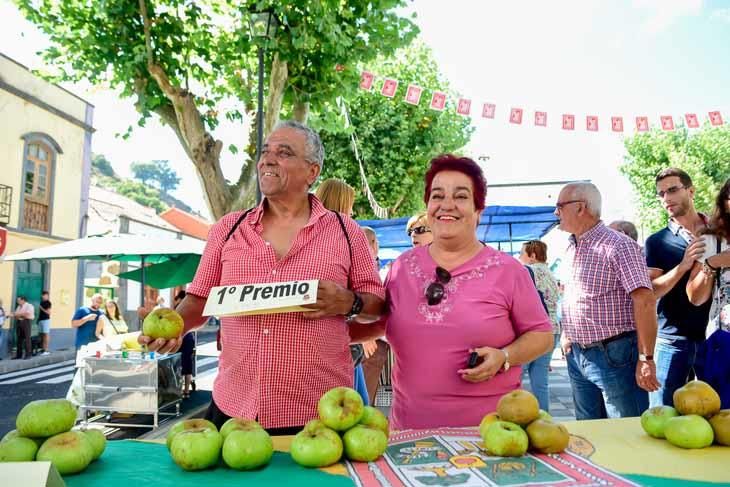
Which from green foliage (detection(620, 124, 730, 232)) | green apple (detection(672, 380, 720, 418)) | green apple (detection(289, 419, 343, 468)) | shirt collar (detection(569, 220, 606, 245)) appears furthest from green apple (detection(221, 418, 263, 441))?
green foliage (detection(620, 124, 730, 232))

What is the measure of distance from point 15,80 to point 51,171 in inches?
135

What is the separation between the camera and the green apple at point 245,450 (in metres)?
1.48

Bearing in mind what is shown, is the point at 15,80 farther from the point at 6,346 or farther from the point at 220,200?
the point at 220,200

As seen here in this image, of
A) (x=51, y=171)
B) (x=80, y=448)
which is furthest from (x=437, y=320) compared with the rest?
(x=51, y=171)

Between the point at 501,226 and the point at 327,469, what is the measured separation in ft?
37.2

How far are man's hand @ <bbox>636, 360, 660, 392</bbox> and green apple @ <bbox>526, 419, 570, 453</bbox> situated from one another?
193cm

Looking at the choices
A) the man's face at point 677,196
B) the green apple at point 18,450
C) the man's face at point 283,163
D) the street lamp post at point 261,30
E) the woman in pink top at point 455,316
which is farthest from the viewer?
the street lamp post at point 261,30

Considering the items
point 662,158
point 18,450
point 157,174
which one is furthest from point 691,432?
point 157,174

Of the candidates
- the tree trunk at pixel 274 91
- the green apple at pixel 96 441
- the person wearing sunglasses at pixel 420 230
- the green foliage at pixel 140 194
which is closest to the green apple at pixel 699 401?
the green apple at pixel 96 441

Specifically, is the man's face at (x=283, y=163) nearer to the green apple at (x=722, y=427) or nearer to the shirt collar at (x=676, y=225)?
the green apple at (x=722, y=427)

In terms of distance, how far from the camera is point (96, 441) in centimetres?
158

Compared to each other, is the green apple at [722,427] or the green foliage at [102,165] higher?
the green foliage at [102,165]

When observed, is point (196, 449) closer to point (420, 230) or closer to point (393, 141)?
point (420, 230)

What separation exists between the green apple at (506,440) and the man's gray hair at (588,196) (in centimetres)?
247
